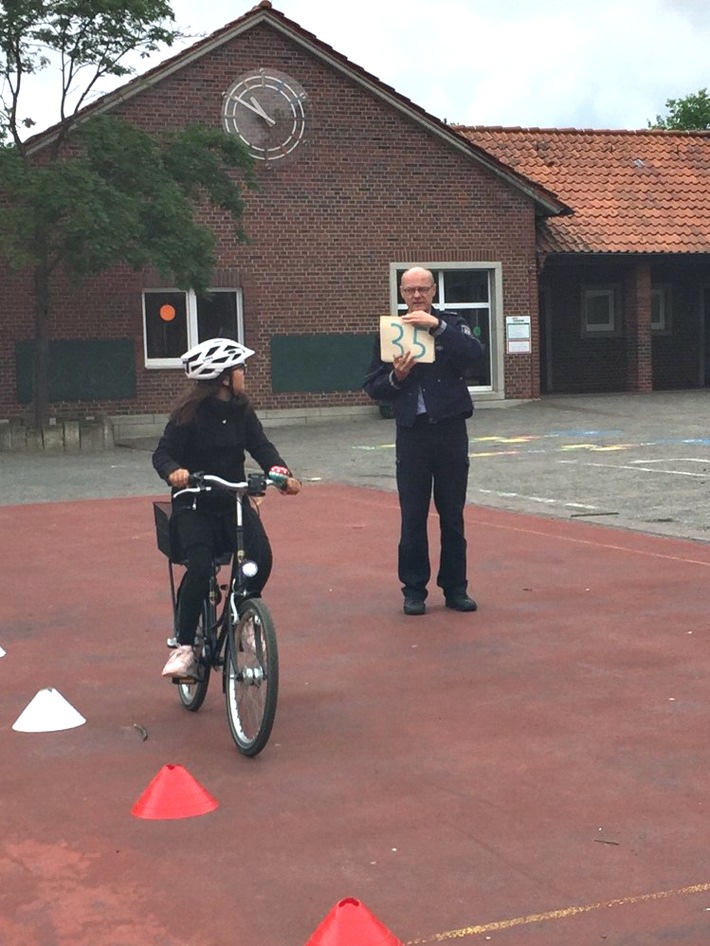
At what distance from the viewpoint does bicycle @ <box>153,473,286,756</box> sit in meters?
5.97

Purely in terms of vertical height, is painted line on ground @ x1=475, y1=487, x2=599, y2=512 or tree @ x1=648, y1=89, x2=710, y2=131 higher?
tree @ x1=648, y1=89, x2=710, y2=131

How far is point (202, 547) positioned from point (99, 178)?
18414 millimetres

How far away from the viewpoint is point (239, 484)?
636 cm

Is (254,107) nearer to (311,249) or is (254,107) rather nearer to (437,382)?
(311,249)

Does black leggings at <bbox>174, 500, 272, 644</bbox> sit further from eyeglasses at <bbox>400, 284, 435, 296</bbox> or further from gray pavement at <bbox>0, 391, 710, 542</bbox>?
gray pavement at <bbox>0, 391, 710, 542</bbox>

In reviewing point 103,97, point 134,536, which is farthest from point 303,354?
point 134,536

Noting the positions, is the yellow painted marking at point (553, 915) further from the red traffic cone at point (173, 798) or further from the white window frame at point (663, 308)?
the white window frame at point (663, 308)

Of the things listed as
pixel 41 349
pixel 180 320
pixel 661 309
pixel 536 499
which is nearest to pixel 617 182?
pixel 661 309

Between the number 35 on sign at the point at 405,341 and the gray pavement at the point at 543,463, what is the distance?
3882mm

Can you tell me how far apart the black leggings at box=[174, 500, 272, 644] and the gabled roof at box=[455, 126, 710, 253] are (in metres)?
25.5

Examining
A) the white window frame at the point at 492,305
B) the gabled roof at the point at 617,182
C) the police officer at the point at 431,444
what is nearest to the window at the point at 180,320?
the white window frame at the point at 492,305

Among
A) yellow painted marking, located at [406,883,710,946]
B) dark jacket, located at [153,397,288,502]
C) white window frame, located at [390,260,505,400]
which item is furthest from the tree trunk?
yellow painted marking, located at [406,883,710,946]

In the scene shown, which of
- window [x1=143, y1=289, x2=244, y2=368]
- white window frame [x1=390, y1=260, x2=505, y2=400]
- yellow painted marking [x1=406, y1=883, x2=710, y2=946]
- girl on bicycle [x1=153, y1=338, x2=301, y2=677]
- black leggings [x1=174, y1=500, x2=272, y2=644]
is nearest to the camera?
yellow painted marking [x1=406, y1=883, x2=710, y2=946]

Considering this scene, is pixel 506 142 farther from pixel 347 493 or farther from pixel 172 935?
pixel 172 935
